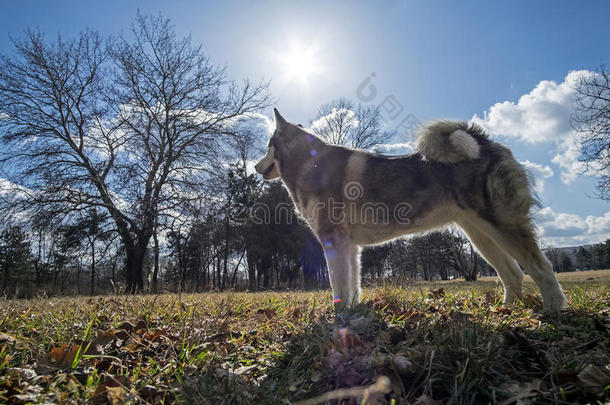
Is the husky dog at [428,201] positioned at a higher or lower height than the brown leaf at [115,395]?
higher

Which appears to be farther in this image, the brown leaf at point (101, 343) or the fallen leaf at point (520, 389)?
the brown leaf at point (101, 343)

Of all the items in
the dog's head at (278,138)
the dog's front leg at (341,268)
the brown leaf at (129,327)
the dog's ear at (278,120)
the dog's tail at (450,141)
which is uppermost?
the dog's ear at (278,120)

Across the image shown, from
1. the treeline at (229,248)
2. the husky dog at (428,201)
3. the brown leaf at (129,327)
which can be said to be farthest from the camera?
the treeline at (229,248)

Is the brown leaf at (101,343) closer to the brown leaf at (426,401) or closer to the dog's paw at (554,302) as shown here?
the brown leaf at (426,401)

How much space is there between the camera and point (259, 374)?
1724 mm

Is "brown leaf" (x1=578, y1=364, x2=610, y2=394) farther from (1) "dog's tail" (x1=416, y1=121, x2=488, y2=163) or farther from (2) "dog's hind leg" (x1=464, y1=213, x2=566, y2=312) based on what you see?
(1) "dog's tail" (x1=416, y1=121, x2=488, y2=163)

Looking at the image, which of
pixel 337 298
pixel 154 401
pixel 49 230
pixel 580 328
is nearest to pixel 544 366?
pixel 580 328

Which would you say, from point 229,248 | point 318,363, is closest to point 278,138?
point 318,363

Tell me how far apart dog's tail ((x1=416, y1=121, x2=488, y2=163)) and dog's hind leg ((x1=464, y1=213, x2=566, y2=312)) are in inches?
34.8

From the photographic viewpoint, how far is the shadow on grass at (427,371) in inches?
52.2

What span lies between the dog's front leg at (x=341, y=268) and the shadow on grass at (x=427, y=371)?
5.78 ft

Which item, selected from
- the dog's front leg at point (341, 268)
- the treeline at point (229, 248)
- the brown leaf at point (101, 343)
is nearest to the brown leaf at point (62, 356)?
the brown leaf at point (101, 343)

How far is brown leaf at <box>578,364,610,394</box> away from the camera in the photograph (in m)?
1.24

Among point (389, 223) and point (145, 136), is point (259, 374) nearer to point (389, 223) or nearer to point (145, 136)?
point (389, 223)
